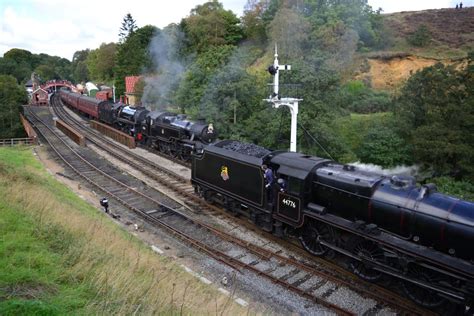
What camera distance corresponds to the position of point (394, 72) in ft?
125

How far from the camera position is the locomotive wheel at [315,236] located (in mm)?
10953

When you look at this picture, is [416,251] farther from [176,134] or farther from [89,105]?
[89,105]

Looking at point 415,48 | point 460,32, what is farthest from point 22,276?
point 460,32

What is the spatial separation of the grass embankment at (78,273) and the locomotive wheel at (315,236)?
12.5 ft

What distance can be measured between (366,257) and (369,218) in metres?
0.99

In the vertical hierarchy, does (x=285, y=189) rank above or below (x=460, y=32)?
below

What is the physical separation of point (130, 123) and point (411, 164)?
2015 centimetres

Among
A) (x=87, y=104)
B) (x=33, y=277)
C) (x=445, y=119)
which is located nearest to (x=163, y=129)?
(x=445, y=119)

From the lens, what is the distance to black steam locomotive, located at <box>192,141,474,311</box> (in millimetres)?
8117

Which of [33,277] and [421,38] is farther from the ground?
[421,38]

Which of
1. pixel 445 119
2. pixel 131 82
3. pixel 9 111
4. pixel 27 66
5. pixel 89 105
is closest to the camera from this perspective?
pixel 445 119

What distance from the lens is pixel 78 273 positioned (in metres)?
6.66

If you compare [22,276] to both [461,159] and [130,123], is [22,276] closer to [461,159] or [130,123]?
[461,159]

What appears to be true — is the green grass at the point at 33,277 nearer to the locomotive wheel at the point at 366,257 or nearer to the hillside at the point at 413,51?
the locomotive wheel at the point at 366,257
